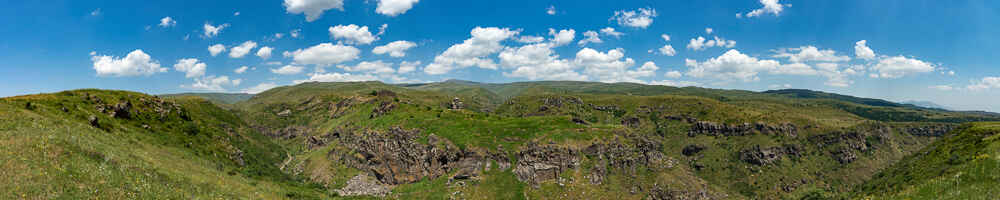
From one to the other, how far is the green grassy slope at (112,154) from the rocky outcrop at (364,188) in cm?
1583

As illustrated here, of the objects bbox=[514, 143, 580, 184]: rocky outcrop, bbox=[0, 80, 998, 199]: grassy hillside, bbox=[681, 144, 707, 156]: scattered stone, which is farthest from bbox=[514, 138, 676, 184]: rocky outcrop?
bbox=[681, 144, 707, 156]: scattered stone

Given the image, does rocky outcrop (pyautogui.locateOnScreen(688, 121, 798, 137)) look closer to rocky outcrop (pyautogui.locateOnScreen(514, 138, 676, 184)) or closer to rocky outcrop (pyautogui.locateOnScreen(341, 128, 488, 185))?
rocky outcrop (pyautogui.locateOnScreen(514, 138, 676, 184))

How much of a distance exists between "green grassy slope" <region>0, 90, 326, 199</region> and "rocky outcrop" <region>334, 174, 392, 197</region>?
15.8 metres

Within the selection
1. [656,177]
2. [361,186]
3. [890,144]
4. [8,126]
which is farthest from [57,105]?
[890,144]

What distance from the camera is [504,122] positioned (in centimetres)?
13675

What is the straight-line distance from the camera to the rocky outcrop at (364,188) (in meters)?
118

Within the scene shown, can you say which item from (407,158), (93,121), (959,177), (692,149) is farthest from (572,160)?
(93,121)

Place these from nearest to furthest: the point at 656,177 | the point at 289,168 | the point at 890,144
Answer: the point at 656,177 < the point at 289,168 < the point at 890,144

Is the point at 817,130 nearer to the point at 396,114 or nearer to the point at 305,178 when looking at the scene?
the point at 396,114

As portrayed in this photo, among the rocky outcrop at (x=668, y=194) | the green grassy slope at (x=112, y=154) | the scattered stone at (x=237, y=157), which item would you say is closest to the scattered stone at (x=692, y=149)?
the rocky outcrop at (x=668, y=194)

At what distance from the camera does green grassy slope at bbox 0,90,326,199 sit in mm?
37594

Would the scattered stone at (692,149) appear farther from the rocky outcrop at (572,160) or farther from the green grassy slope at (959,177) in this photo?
the green grassy slope at (959,177)

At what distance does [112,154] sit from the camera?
52.2 m

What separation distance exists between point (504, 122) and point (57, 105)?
120179 mm
